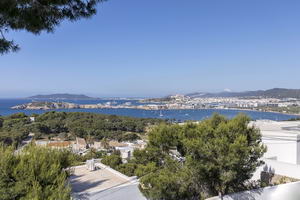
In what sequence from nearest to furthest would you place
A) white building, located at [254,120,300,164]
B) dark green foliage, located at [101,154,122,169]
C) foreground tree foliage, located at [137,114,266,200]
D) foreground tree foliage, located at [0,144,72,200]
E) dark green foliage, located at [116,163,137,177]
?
foreground tree foliage, located at [0,144,72,200] → foreground tree foliage, located at [137,114,266,200] → white building, located at [254,120,300,164] → dark green foliage, located at [116,163,137,177] → dark green foliage, located at [101,154,122,169]

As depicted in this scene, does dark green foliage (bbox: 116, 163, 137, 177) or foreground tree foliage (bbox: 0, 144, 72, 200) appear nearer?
foreground tree foliage (bbox: 0, 144, 72, 200)

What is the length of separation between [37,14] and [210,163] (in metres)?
4.68

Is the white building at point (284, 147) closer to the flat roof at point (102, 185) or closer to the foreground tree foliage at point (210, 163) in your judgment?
the foreground tree foliage at point (210, 163)

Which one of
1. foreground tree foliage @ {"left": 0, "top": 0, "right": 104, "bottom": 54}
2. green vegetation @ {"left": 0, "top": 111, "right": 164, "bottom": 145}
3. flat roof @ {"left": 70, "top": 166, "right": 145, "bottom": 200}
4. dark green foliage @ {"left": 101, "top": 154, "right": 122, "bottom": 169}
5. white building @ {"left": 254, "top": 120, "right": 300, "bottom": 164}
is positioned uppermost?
foreground tree foliage @ {"left": 0, "top": 0, "right": 104, "bottom": 54}

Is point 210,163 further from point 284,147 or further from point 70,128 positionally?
point 70,128

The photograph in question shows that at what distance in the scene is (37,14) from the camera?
3381 mm

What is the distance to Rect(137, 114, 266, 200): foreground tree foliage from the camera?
5.91 m

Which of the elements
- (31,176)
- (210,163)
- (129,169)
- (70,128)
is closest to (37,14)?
(31,176)

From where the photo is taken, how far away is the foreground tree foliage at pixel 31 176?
3537 mm

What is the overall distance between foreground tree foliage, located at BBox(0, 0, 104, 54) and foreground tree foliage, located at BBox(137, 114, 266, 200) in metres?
4.05

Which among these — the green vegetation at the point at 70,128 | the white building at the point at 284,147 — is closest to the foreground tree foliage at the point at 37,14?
the white building at the point at 284,147

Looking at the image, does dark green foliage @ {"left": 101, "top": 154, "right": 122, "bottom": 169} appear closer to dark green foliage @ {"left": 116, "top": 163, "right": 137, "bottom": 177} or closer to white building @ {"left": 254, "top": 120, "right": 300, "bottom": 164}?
dark green foliage @ {"left": 116, "top": 163, "right": 137, "bottom": 177}

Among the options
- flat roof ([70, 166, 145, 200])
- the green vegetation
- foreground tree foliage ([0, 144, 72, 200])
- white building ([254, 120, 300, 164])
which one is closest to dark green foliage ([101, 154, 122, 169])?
flat roof ([70, 166, 145, 200])

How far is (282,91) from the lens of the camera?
105688 millimetres
